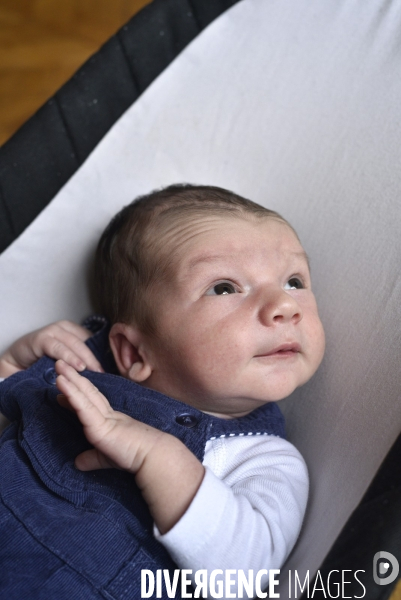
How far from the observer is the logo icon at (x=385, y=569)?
55 cm

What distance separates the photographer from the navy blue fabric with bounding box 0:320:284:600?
626 millimetres

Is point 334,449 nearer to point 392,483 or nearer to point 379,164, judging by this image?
point 392,483

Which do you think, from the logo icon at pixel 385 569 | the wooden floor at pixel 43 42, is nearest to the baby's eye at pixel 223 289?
the logo icon at pixel 385 569

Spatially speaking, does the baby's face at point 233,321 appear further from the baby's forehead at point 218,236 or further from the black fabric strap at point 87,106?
the black fabric strap at point 87,106

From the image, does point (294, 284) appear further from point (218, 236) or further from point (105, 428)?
point (105, 428)

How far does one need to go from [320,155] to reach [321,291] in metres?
0.20

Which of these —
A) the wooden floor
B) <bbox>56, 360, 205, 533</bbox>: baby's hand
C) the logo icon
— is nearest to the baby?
<bbox>56, 360, 205, 533</bbox>: baby's hand

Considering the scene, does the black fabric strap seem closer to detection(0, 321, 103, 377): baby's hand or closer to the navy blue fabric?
detection(0, 321, 103, 377): baby's hand

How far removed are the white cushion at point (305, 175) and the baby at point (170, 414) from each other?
58 millimetres

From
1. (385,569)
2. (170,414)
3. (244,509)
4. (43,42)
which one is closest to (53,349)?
(170,414)

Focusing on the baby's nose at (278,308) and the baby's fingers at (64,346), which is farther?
the baby's fingers at (64,346)

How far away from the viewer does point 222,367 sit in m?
0.71

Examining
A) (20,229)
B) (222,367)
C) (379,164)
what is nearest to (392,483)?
(222,367)

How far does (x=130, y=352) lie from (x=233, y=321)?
0.16 m
